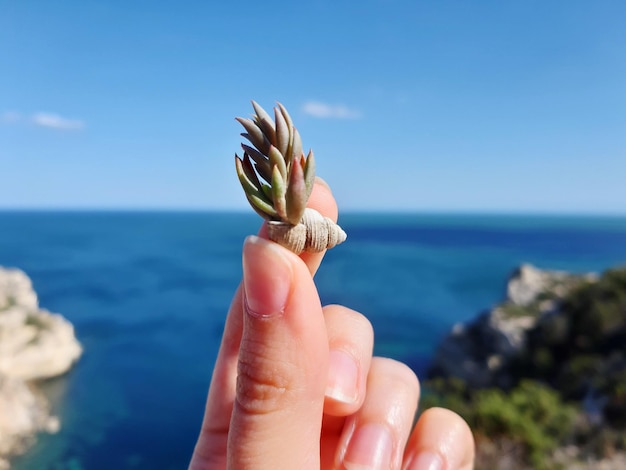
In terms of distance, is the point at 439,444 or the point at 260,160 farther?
the point at 439,444

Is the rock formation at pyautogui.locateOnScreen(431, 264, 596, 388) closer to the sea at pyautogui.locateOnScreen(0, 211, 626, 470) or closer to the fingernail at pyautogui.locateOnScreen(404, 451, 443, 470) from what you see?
the sea at pyautogui.locateOnScreen(0, 211, 626, 470)

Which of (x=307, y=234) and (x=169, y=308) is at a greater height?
(x=307, y=234)

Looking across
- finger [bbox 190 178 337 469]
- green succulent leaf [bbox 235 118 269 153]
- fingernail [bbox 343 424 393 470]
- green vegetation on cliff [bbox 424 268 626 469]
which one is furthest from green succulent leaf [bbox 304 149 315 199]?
green vegetation on cliff [bbox 424 268 626 469]

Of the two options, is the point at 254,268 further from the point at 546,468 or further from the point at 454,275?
the point at 454,275

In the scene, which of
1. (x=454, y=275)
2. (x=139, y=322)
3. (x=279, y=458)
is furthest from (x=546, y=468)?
(x=454, y=275)

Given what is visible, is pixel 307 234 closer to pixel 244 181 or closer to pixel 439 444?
pixel 244 181

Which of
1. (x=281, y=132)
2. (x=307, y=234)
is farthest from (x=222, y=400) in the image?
(x=281, y=132)

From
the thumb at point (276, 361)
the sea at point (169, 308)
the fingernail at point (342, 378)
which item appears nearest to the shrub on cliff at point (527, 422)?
the fingernail at point (342, 378)

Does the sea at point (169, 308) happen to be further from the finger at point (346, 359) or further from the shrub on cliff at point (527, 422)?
the finger at point (346, 359)
